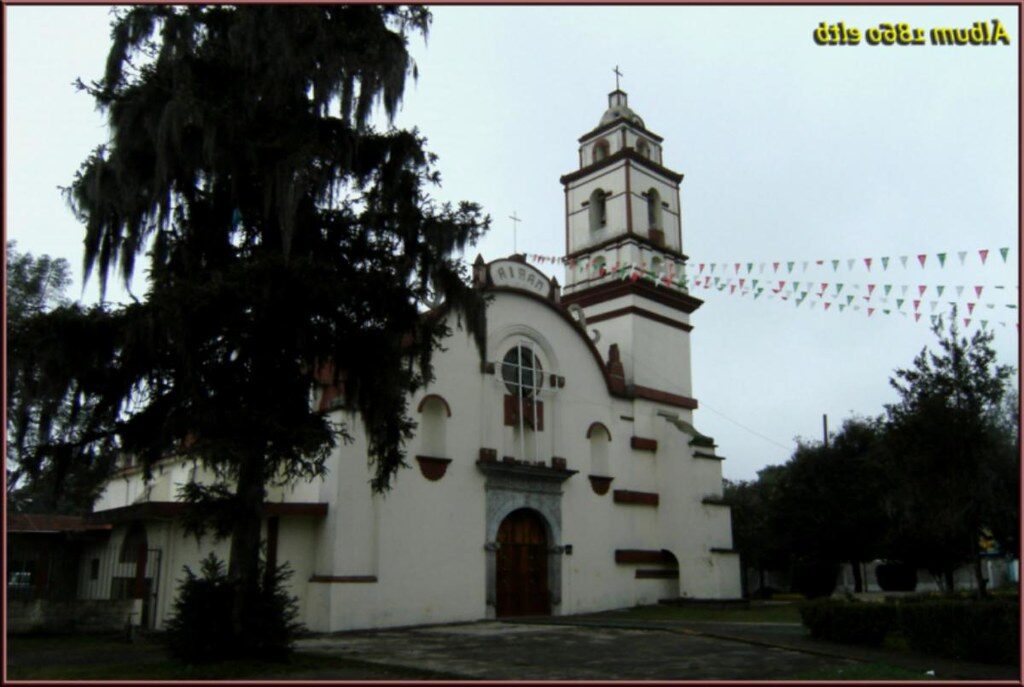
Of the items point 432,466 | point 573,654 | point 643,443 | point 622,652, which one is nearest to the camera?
point 573,654

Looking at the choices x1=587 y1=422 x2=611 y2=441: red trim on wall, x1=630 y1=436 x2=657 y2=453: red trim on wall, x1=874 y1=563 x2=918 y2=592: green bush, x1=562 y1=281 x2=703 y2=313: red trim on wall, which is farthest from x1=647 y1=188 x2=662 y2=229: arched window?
x1=874 y1=563 x2=918 y2=592: green bush

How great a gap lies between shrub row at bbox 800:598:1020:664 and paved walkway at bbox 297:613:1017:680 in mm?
280

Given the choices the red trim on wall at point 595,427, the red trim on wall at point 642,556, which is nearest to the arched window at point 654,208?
the red trim on wall at point 595,427

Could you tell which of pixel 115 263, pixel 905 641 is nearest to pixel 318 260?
pixel 115 263

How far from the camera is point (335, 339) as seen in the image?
1320cm

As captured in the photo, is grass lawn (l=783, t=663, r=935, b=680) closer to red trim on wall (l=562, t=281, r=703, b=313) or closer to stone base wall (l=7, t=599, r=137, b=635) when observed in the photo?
stone base wall (l=7, t=599, r=137, b=635)

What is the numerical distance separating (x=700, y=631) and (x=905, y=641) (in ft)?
12.7

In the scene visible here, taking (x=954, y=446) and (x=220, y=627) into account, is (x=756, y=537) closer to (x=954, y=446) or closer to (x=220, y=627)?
(x=954, y=446)

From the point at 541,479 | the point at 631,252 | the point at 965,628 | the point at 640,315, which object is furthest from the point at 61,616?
the point at 631,252

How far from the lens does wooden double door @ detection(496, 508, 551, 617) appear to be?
78.4ft

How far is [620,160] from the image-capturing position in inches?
1206

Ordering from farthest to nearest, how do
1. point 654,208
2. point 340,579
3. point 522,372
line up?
point 654,208 → point 522,372 → point 340,579

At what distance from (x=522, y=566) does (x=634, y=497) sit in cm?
494

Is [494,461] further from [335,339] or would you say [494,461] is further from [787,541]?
[787,541]
